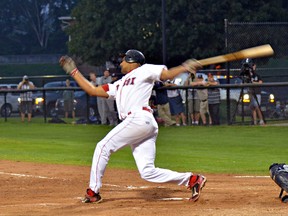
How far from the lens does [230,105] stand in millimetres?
24172

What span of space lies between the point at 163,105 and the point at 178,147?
5761mm

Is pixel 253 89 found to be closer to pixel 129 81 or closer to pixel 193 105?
pixel 193 105

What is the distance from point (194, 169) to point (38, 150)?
4.84 m

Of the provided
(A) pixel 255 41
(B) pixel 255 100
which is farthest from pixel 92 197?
(A) pixel 255 41

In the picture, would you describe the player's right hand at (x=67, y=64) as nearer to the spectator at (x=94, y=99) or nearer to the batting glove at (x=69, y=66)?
the batting glove at (x=69, y=66)

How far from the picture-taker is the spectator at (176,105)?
981 inches

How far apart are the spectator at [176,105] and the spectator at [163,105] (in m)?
0.17

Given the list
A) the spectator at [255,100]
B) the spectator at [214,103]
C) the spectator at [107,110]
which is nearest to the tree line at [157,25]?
the spectator at [107,110]

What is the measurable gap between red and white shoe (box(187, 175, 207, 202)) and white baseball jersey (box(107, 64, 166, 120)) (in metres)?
1.02

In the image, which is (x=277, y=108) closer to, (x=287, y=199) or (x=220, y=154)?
(x=220, y=154)

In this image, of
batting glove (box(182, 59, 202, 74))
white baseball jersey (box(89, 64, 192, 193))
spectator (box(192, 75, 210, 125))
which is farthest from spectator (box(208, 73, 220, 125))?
batting glove (box(182, 59, 202, 74))

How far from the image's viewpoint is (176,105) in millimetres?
24875

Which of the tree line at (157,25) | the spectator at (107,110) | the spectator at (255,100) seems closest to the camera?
the spectator at (255,100)

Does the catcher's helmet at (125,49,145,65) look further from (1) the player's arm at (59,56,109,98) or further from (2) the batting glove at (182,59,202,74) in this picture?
(2) the batting glove at (182,59,202,74)
